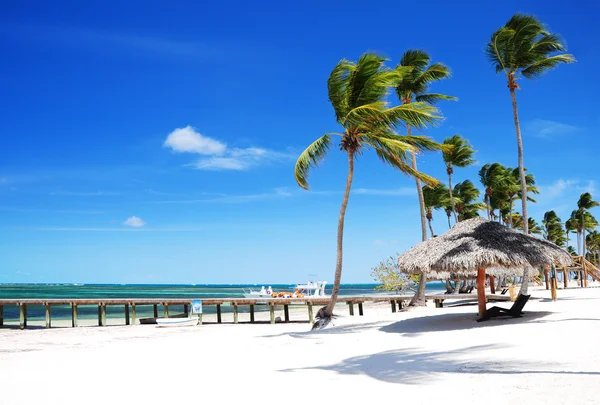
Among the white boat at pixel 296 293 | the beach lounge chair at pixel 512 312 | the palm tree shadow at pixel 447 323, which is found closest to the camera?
the palm tree shadow at pixel 447 323

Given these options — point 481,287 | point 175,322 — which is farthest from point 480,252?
point 175,322

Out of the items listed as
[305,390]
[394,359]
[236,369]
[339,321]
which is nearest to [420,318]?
[339,321]

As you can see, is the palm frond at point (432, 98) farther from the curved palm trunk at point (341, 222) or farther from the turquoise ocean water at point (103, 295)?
the turquoise ocean water at point (103, 295)

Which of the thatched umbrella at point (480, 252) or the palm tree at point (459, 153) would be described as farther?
the palm tree at point (459, 153)

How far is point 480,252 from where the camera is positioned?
42.5ft

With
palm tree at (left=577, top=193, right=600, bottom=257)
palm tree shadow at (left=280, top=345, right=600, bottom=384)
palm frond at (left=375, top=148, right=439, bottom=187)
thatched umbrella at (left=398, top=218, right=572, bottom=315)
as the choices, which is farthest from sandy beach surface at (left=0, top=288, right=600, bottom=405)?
palm tree at (left=577, top=193, right=600, bottom=257)

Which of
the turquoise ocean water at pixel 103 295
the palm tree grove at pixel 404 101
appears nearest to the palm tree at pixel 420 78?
the palm tree grove at pixel 404 101

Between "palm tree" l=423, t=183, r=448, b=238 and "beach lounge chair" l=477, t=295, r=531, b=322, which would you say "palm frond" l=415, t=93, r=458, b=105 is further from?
"palm tree" l=423, t=183, r=448, b=238

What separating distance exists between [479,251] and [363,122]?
16.9 feet

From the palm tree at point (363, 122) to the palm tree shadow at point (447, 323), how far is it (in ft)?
8.37

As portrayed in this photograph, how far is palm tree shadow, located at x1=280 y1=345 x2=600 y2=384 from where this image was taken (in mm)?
7465

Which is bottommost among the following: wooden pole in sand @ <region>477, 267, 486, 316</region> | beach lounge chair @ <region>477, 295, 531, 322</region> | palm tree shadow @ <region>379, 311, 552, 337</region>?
palm tree shadow @ <region>379, 311, 552, 337</region>

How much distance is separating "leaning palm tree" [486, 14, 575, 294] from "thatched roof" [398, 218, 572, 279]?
6.77 metres

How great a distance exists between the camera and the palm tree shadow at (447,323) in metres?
13.0
